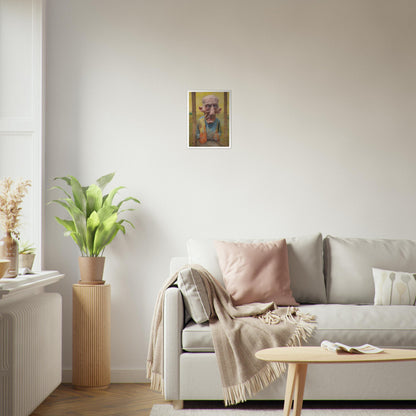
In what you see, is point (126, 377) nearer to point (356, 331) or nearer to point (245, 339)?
point (245, 339)

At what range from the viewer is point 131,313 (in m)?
4.13

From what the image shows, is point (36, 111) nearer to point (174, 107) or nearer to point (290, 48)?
point (174, 107)

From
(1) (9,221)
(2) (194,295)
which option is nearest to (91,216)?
(1) (9,221)

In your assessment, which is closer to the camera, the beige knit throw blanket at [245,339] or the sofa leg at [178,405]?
the beige knit throw blanket at [245,339]

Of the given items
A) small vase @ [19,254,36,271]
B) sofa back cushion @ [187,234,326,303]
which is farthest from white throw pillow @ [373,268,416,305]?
small vase @ [19,254,36,271]

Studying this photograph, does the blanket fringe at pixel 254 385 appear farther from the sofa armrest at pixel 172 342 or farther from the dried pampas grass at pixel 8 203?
the dried pampas grass at pixel 8 203

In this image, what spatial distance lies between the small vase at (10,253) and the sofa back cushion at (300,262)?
1.20m

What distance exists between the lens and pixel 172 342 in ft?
10.5

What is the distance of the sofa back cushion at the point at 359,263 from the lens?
3.79 metres

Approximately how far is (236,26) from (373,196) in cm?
166

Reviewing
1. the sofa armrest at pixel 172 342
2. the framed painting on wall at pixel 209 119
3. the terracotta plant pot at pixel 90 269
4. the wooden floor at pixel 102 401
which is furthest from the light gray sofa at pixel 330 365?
the framed painting on wall at pixel 209 119

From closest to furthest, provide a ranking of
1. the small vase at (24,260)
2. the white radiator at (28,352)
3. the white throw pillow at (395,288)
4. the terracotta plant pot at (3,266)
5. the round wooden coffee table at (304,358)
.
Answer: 1. the round wooden coffee table at (304,358)
2. the white radiator at (28,352)
3. the terracotta plant pot at (3,266)
4. the small vase at (24,260)
5. the white throw pillow at (395,288)

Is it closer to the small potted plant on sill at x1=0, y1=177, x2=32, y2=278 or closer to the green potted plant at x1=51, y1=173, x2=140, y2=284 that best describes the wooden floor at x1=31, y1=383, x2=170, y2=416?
the green potted plant at x1=51, y1=173, x2=140, y2=284

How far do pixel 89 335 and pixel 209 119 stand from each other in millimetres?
1791
